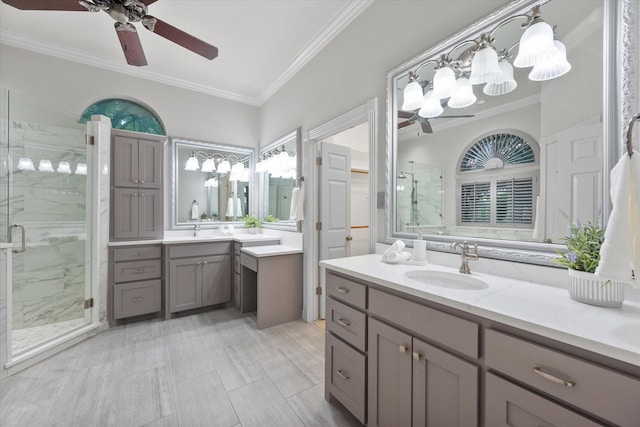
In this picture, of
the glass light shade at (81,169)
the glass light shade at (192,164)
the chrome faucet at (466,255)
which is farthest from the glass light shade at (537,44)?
the glass light shade at (81,169)

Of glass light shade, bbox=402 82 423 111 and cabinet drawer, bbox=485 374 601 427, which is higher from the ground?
glass light shade, bbox=402 82 423 111

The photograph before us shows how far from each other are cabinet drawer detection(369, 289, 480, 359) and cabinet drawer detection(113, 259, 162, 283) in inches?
106

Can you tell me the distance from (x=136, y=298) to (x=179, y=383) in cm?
144

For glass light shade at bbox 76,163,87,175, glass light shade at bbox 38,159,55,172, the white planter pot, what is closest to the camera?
the white planter pot

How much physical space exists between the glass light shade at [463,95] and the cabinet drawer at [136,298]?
339 cm

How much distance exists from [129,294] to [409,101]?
132 inches

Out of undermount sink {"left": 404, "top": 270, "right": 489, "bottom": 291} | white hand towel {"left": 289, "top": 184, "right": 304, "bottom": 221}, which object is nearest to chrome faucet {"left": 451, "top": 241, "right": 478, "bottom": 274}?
undermount sink {"left": 404, "top": 270, "right": 489, "bottom": 291}

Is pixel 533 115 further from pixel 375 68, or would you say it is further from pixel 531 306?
pixel 375 68

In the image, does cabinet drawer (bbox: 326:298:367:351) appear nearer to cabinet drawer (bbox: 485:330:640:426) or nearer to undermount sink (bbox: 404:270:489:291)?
undermount sink (bbox: 404:270:489:291)

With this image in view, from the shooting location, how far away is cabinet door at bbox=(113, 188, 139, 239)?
2.84 metres

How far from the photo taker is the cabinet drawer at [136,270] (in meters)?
2.79

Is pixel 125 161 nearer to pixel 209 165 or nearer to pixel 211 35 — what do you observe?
pixel 209 165

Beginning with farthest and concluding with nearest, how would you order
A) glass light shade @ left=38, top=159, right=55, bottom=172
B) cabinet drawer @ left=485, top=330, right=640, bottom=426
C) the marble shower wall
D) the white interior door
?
1. the white interior door
2. glass light shade @ left=38, top=159, right=55, bottom=172
3. the marble shower wall
4. cabinet drawer @ left=485, top=330, right=640, bottom=426

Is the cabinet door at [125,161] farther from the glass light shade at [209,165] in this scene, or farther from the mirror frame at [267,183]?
the mirror frame at [267,183]
